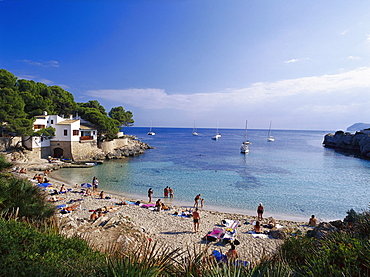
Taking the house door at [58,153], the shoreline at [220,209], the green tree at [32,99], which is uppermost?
the green tree at [32,99]

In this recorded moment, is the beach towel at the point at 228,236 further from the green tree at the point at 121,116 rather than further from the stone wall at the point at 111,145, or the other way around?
the green tree at the point at 121,116

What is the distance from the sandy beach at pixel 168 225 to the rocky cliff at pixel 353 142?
4993cm

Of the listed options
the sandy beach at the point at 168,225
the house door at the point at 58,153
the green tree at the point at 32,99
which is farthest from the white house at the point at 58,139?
the sandy beach at the point at 168,225

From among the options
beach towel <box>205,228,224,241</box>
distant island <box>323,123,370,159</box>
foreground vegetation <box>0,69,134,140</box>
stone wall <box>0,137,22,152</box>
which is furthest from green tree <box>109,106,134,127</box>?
distant island <box>323,123,370,159</box>

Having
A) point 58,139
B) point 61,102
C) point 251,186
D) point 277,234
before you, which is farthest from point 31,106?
point 277,234

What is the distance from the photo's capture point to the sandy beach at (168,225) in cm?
889

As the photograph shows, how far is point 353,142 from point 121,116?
65.8m

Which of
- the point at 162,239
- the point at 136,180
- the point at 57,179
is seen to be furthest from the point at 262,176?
the point at 57,179

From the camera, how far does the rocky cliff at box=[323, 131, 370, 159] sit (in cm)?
4996

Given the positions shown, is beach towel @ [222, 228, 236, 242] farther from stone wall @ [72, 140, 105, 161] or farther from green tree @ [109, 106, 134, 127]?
green tree @ [109, 106, 134, 127]

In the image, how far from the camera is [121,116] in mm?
53625

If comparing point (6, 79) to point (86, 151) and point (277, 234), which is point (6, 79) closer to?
point (86, 151)

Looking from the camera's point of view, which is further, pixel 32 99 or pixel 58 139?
pixel 32 99

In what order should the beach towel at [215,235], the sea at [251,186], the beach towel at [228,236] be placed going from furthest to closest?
the sea at [251,186], the beach towel at [215,235], the beach towel at [228,236]
